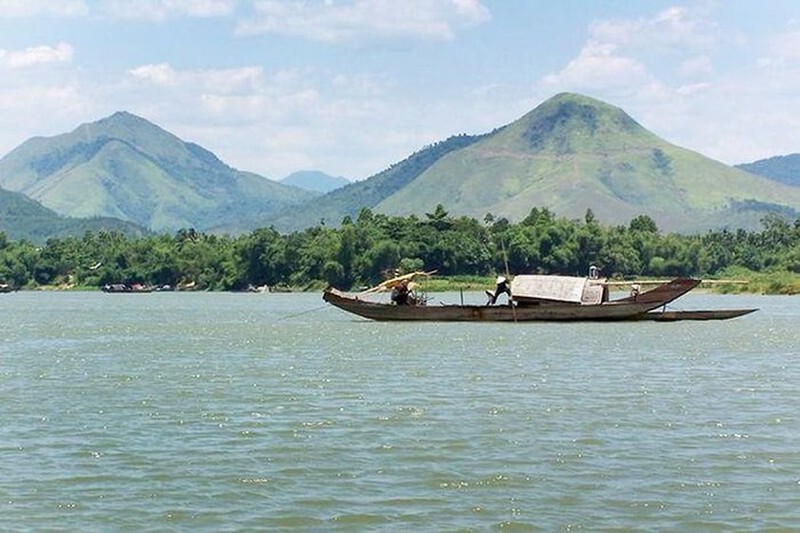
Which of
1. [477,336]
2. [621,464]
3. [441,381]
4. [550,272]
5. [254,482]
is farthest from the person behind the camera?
[550,272]

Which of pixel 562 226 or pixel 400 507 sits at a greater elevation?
pixel 562 226

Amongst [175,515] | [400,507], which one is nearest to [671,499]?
[400,507]

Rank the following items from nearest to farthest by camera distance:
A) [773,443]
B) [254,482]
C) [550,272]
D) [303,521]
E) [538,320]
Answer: [303,521] < [254,482] < [773,443] < [538,320] < [550,272]

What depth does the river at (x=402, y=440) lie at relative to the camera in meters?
20.5

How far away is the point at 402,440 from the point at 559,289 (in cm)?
5015

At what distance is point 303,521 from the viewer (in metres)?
19.9

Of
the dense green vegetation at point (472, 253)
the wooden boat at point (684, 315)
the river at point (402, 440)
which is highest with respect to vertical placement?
the dense green vegetation at point (472, 253)

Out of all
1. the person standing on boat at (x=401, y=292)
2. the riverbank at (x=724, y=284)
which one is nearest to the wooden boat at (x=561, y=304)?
the person standing on boat at (x=401, y=292)

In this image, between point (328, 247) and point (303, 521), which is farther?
point (328, 247)

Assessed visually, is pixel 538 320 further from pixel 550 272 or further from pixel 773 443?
pixel 550 272

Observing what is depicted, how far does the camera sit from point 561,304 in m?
75.8

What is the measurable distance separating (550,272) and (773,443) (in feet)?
495

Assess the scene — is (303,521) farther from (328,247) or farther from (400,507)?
(328,247)

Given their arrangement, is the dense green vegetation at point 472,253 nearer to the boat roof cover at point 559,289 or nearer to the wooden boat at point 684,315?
→ the wooden boat at point 684,315
